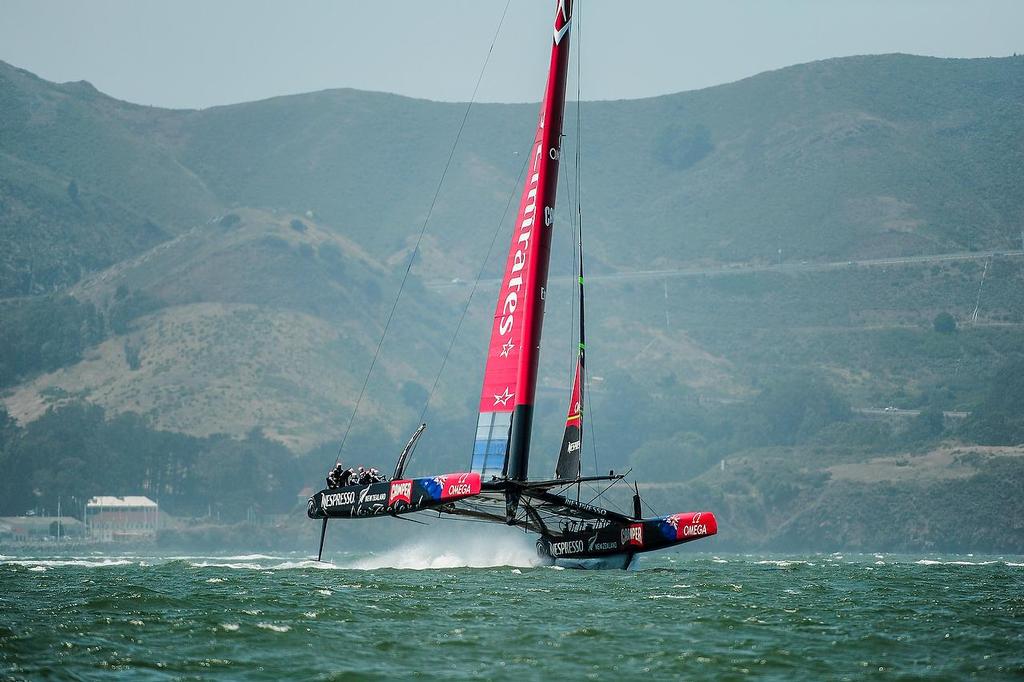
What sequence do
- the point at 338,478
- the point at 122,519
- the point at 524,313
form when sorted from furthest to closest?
the point at 122,519 → the point at 338,478 → the point at 524,313

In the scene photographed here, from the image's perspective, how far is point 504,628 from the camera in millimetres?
29188

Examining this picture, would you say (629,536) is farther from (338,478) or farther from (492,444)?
(338,478)

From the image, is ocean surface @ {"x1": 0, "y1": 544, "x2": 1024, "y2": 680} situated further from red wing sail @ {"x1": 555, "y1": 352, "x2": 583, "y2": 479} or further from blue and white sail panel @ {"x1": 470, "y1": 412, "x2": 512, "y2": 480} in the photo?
blue and white sail panel @ {"x1": 470, "y1": 412, "x2": 512, "y2": 480}

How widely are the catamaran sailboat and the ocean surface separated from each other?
1.61 metres

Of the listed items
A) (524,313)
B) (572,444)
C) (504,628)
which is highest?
(524,313)

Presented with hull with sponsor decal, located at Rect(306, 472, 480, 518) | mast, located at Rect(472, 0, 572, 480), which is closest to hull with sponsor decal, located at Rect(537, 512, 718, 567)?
mast, located at Rect(472, 0, 572, 480)

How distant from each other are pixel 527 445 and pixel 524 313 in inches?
137

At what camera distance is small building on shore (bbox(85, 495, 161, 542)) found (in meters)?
152

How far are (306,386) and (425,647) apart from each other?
170 m

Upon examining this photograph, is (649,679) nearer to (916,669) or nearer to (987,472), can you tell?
(916,669)

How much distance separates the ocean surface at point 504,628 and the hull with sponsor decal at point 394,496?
194 cm

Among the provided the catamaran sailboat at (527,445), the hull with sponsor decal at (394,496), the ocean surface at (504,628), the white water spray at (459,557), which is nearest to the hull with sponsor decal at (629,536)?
the catamaran sailboat at (527,445)

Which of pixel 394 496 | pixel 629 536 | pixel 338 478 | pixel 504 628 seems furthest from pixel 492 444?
pixel 504 628

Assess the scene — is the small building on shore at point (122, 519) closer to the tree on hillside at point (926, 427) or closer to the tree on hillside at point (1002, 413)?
the tree on hillside at point (926, 427)
